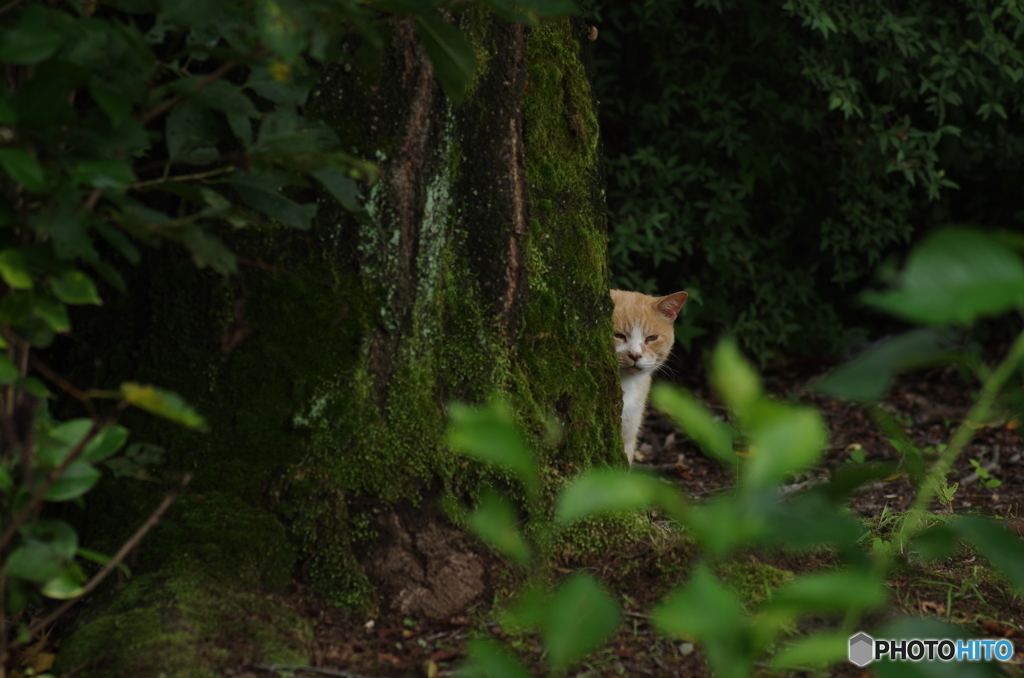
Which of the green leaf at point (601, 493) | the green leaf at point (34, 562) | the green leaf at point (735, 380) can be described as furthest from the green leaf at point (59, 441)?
the green leaf at point (735, 380)

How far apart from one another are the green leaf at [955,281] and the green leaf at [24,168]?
1051 millimetres

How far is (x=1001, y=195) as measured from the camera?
612 centimetres

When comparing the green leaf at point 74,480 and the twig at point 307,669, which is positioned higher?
the green leaf at point 74,480

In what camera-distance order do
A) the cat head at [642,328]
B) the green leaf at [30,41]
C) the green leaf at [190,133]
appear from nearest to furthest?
the green leaf at [30,41] → the green leaf at [190,133] → the cat head at [642,328]

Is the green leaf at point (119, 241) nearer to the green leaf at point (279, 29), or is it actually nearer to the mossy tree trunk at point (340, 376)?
the green leaf at point (279, 29)

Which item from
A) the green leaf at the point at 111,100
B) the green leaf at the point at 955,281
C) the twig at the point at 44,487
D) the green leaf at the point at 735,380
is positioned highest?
the green leaf at the point at 111,100

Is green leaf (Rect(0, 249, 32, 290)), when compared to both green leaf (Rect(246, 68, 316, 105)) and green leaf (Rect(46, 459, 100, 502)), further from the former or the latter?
green leaf (Rect(246, 68, 316, 105))

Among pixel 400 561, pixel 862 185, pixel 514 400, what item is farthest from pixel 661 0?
pixel 400 561

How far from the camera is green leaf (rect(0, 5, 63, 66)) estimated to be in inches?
47.1

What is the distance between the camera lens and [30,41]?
1215 mm

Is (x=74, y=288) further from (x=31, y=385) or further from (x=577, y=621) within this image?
(x=577, y=621)

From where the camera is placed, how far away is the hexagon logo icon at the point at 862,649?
177cm

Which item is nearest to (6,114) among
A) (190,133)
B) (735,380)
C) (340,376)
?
(190,133)

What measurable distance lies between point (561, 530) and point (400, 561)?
1.22 feet
